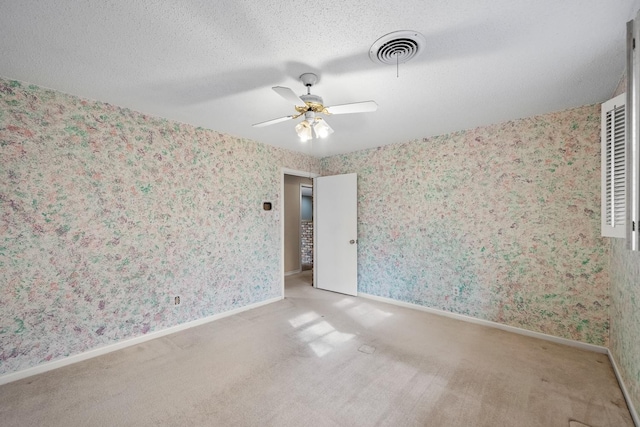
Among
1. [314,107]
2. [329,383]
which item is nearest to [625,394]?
[329,383]

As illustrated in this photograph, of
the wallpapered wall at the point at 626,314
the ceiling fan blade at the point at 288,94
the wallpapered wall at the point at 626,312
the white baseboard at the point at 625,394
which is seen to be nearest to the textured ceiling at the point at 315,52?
the ceiling fan blade at the point at 288,94

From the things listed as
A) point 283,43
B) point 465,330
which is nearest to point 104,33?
point 283,43

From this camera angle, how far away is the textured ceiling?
1417 millimetres

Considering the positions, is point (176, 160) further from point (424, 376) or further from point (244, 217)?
point (424, 376)

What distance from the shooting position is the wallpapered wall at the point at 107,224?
215 centimetres

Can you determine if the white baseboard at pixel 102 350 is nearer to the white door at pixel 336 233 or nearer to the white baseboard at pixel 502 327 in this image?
the white door at pixel 336 233

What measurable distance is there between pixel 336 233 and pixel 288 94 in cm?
298

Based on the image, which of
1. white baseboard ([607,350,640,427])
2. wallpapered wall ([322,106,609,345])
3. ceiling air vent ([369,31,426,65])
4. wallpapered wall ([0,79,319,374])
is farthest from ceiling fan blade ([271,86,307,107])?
white baseboard ([607,350,640,427])

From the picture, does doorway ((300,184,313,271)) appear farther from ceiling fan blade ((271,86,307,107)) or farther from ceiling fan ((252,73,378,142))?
ceiling fan blade ((271,86,307,107))

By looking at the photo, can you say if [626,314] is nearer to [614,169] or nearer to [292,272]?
[614,169]

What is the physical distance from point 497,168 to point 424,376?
234 centimetres

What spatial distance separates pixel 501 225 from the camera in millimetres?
3084

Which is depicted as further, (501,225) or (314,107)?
(501,225)

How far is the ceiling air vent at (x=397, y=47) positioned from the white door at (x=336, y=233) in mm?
2523
